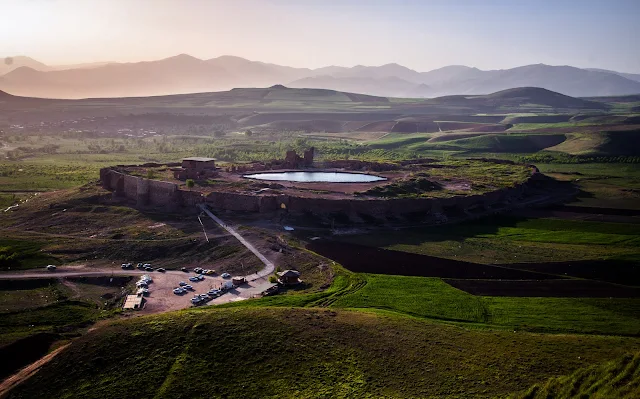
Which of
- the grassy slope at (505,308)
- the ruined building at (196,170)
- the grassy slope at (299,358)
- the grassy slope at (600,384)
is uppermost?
the ruined building at (196,170)

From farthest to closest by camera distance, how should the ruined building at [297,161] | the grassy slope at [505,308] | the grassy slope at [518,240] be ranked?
the ruined building at [297,161]
the grassy slope at [518,240]
the grassy slope at [505,308]

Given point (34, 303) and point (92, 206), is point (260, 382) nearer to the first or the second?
point (34, 303)

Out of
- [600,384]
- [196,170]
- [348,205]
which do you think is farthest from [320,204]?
[600,384]

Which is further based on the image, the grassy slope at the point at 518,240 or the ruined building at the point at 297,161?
the ruined building at the point at 297,161

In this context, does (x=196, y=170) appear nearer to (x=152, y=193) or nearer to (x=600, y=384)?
(x=152, y=193)

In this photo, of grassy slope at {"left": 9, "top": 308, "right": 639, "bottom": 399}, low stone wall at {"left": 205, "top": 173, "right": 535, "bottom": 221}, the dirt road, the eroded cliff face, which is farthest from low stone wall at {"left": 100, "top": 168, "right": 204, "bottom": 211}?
grassy slope at {"left": 9, "top": 308, "right": 639, "bottom": 399}

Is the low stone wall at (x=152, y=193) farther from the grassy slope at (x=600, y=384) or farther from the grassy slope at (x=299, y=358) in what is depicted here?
the grassy slope at (x=600, y=384)

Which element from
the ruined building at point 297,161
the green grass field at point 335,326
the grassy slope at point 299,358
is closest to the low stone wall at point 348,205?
the green grass field at point 335,326

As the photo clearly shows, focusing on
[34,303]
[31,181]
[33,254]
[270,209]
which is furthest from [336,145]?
[34,303]
